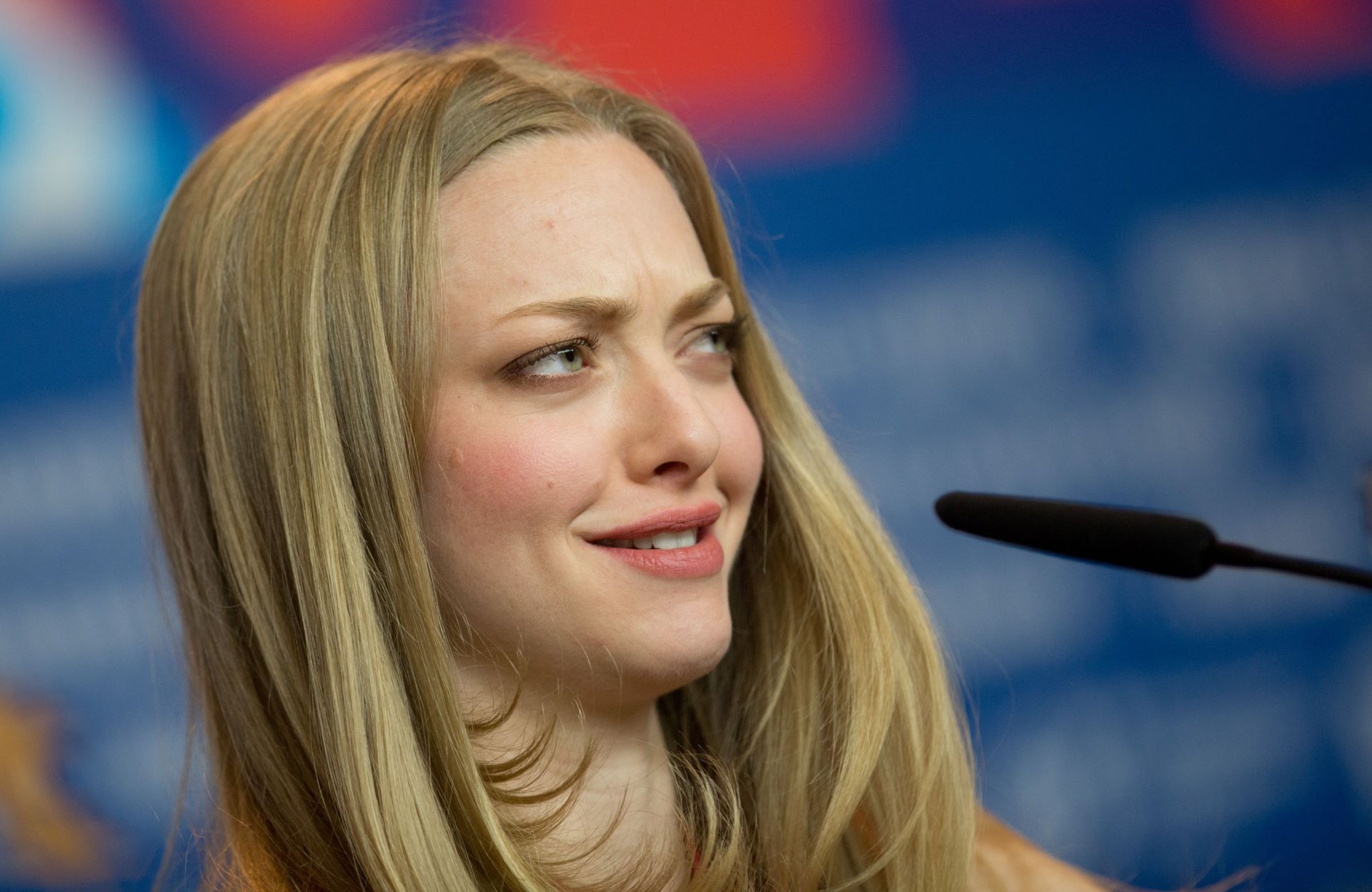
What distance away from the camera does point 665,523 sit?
114 cm

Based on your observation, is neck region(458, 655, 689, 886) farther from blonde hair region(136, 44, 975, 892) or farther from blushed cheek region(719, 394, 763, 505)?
blushed cheek region(719, 394, 763, 505)

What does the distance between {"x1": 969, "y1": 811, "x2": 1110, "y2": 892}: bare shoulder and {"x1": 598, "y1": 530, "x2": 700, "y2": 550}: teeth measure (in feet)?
1.53

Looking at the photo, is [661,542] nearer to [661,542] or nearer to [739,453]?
[661,542]

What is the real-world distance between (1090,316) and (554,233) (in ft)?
4.43

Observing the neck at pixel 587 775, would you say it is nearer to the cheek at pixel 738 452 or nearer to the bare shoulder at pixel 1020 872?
the cheek at pixel 738 452

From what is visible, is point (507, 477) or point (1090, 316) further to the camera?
point (1090, 316)

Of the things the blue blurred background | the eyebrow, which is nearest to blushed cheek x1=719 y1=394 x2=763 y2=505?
the eyebrow

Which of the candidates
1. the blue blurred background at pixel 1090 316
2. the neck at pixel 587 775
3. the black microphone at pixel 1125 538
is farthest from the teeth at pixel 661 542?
the blue blurred background at pixel 1090 316

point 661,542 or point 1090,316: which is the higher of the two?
point 1090,316

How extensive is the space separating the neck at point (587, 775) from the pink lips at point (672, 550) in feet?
0.46

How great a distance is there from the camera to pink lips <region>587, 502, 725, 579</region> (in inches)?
44.3

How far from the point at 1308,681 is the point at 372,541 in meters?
1.78

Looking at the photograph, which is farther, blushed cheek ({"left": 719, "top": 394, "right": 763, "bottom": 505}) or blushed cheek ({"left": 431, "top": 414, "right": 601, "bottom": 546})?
blushed cheek ({"left": 719, "top": 394, "right": 763, "bottom": 505})

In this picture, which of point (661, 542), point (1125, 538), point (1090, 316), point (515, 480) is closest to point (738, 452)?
point (661, 542)
